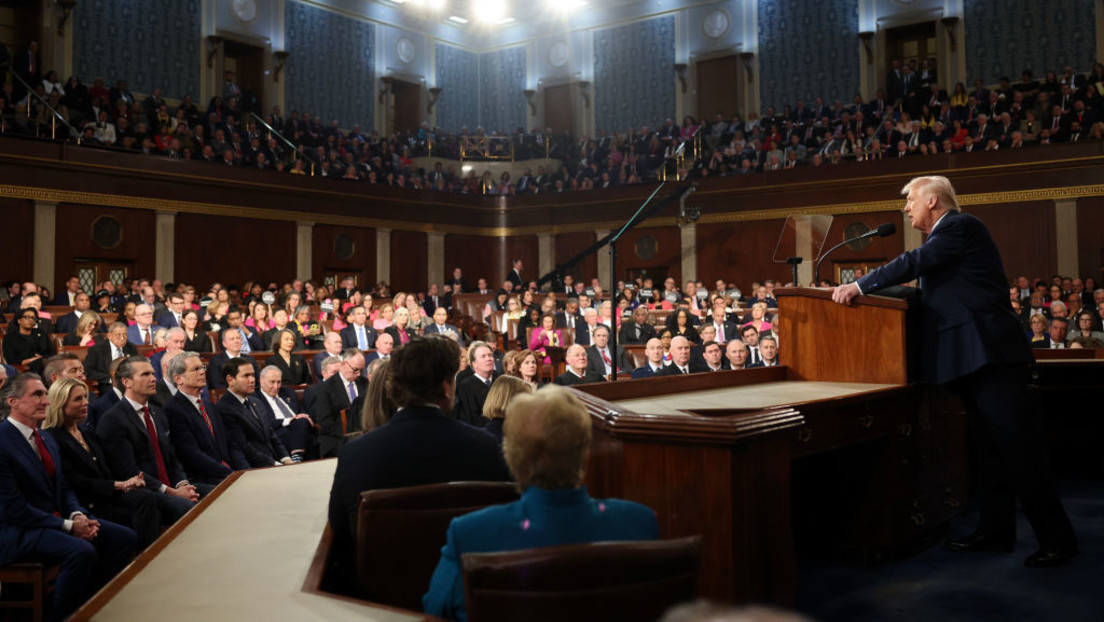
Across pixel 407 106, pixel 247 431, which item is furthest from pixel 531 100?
pixel 247 431

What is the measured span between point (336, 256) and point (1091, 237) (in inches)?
486

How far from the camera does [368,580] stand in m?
1.89

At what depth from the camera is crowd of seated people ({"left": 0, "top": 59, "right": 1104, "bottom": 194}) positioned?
42.6 ft

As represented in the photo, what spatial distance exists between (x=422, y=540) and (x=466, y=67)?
2041cm

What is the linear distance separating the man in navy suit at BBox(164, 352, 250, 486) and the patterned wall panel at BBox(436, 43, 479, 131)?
54.9ft

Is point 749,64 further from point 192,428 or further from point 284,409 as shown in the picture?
point 192,428

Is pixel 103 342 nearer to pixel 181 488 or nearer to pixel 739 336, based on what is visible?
pixel 181 488

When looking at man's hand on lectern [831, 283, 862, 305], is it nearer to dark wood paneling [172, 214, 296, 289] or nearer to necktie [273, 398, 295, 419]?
necktie [273, 398, 295, 419]

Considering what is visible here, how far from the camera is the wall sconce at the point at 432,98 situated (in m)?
20.3

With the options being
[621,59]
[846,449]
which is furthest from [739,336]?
[621,59]

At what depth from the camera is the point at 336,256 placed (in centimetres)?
1570

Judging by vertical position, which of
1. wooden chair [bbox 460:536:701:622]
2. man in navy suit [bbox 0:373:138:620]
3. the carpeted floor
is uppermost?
wooden chair [bbox 460:536:701:622]

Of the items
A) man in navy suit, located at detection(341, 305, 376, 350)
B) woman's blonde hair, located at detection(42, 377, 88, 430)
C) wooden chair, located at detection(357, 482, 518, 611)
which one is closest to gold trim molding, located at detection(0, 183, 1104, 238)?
man in navy suit, located at detection(341, 305, 376, 350)

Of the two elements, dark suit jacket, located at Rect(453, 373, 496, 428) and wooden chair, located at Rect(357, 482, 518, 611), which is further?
dark suit jacket, located at Rect(453, 373, 496, 428)
